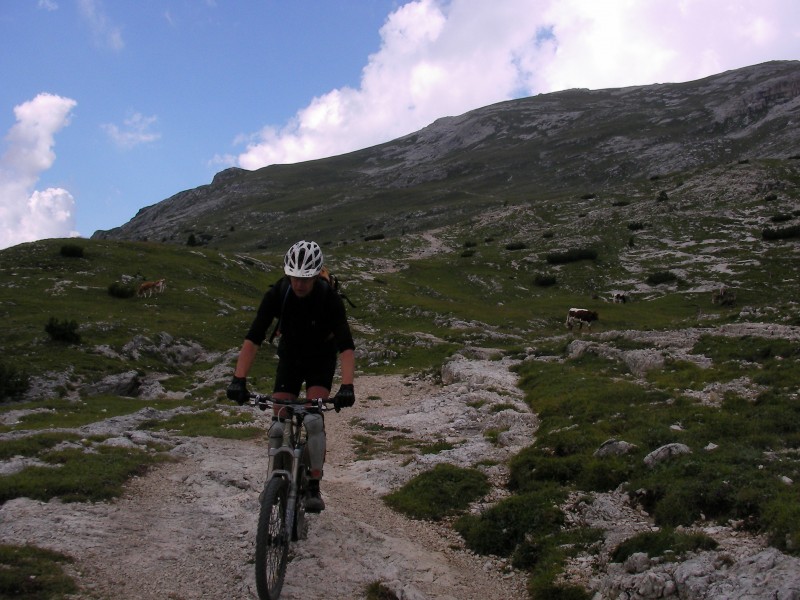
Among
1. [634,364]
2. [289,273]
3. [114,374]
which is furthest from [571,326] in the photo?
[289,273]

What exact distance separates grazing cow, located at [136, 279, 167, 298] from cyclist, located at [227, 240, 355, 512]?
3379 cm

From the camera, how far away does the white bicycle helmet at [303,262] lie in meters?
7.34

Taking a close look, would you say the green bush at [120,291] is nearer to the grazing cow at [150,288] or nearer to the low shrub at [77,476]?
the grazing cow at [150,288]

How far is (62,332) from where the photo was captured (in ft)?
84.4

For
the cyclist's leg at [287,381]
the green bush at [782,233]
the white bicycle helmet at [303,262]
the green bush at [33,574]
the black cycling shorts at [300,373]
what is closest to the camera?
the green bush at [33,574]

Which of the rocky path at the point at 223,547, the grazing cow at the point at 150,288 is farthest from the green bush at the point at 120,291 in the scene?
the rocky path at the point at 223,547

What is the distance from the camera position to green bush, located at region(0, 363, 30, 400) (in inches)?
810

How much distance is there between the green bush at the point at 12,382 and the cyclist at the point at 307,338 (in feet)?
58.8

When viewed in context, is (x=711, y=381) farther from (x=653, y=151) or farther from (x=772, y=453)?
(x=653, y=151)

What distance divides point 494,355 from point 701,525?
66.8 ft

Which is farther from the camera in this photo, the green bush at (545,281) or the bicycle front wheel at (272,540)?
the green bush at (545,281)

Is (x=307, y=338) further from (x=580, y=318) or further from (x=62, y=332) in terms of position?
(x=580, y=318)

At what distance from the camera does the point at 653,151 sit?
137 meters

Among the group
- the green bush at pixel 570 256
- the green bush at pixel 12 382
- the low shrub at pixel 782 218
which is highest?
the low shrub at pixel 782 218
